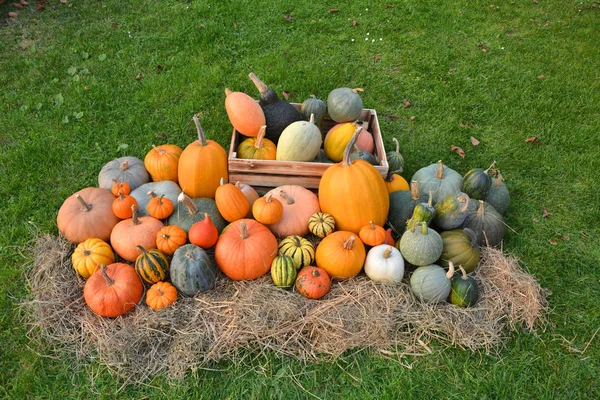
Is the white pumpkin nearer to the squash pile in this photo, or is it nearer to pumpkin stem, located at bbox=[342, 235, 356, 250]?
the squash pile

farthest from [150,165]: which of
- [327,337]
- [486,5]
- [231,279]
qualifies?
[486,5]

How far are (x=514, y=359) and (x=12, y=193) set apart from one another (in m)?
4.91

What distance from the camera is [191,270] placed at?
3387mm

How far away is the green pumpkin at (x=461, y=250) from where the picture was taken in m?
3.66

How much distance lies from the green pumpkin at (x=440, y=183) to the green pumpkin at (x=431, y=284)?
822 mm

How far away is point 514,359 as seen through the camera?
3355 mm

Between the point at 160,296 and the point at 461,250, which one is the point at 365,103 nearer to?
the point at 461,250

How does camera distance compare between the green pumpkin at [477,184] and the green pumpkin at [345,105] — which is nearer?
the green pumpkin at [477,184]

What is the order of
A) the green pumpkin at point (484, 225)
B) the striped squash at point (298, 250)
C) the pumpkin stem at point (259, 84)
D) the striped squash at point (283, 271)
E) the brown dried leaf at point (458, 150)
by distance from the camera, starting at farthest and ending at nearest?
the brown dried leaf at point (458, 150) → the pumpkin stem at point (259, 84) → the green pumpkin at point (484, 225) → the striped squash at point (298, 250) → the striped squash at point (283, 271)

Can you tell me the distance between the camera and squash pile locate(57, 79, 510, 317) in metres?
3.47

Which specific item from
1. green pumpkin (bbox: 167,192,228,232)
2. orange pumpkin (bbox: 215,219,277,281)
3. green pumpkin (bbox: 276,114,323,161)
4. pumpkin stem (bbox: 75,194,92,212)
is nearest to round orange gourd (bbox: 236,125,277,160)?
Result: green pumpkin (bbox: 276,114,323,161)

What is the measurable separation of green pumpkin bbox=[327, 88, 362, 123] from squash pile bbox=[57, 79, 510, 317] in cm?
32

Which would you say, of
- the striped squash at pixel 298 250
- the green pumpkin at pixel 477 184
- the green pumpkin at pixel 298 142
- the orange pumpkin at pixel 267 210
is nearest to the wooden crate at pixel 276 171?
the green pumpkin at pixel 298 142

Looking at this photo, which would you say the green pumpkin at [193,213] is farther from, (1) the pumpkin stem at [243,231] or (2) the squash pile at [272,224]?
(1) the pumpkin stem at [243,231]
